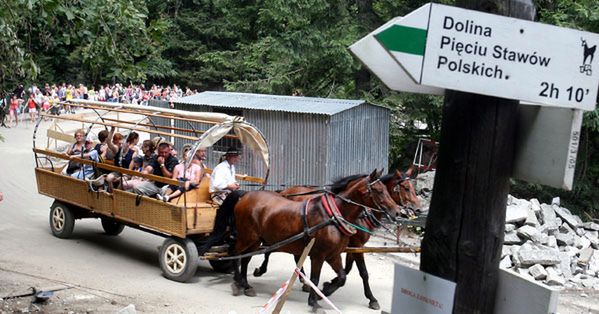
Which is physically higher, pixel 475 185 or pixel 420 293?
pixel 475 185

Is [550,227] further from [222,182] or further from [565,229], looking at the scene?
[222,182]

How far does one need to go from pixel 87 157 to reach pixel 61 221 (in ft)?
5.25

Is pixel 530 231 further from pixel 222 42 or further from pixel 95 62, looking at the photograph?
pixel 222 42

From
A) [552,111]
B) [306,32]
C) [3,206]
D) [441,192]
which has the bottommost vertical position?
[3,206]

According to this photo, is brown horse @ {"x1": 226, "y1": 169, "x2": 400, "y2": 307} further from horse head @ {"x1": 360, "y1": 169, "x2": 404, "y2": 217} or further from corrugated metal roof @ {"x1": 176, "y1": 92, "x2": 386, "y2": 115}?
corrugated metal roof @ {"x1": 176, "y1": 92, "x2": 386, "y2": 115}

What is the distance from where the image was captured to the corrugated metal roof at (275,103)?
18.8 m

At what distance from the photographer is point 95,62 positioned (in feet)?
34.6

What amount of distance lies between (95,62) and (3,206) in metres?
9.26

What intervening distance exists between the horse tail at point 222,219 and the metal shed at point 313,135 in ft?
20.8

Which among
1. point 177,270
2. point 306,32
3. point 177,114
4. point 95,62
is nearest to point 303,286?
point 177,270

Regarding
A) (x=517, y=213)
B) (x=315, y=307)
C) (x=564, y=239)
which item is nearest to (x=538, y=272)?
(x=517, y=213)

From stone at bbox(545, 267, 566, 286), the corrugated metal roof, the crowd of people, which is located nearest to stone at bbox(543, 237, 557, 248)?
stone at bbox(545, 267, 566, 286)

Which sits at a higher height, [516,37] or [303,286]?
[516,37]

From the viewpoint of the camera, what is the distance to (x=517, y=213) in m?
17.2
